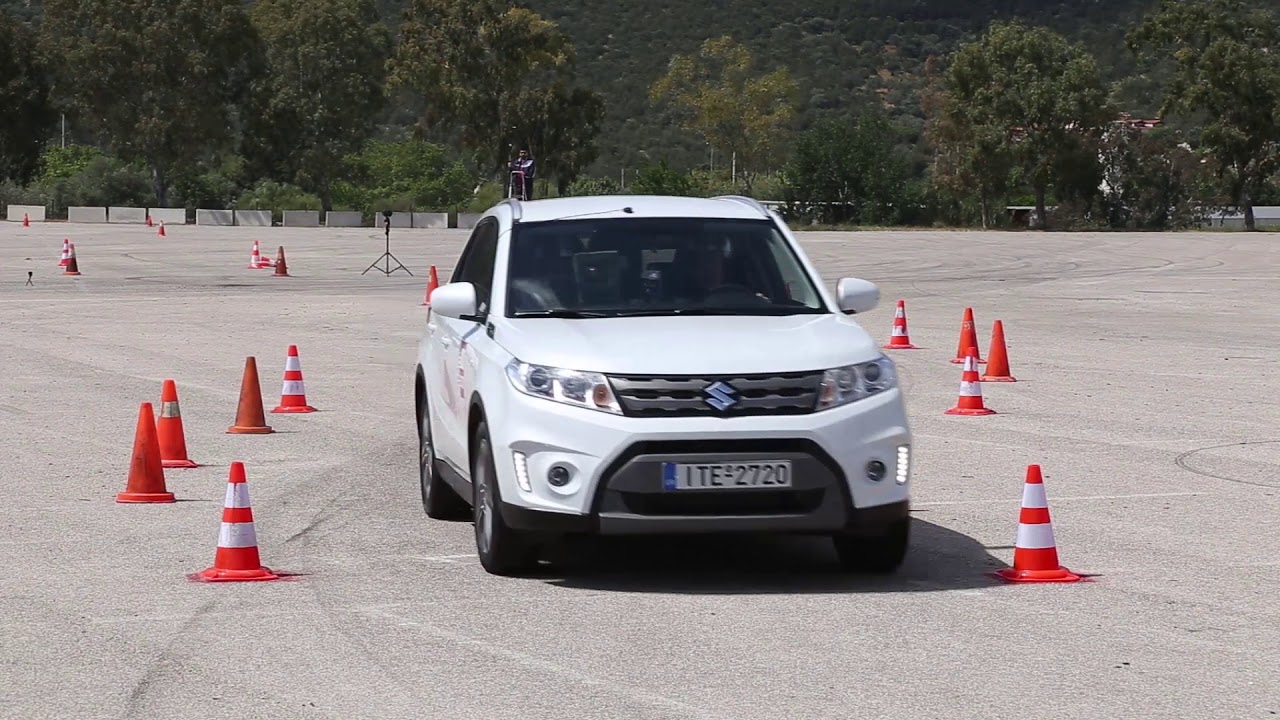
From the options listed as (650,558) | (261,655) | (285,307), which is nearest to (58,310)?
(285,307)

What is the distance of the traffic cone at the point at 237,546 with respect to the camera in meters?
8.39

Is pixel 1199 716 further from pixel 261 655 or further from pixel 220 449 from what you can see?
pixel 220 449

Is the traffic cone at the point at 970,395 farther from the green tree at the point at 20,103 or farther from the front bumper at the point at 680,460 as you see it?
the green tree at the point at 20,103

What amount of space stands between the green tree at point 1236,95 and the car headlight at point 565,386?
224ft

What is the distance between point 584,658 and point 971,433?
7.39 meters

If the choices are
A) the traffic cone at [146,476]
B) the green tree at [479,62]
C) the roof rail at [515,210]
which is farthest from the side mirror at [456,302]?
the green tree at [479,62]

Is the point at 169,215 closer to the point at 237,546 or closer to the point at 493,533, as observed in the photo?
the point at 237,546

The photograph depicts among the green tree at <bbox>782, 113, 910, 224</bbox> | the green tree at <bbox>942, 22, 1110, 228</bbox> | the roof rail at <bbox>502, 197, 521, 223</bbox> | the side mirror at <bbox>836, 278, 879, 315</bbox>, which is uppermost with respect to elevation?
the green tree at <bbox>942, 22, 1110, 228</bbox>

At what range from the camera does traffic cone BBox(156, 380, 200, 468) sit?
12.0 meters

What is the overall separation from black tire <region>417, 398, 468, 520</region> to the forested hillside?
11580 centimetres

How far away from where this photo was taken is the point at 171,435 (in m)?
12.1

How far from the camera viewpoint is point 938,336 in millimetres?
22672

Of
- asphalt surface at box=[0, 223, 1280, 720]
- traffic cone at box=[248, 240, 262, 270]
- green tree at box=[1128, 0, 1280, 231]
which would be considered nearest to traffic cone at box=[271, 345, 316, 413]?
asphalt surface at box=[0, 223, 1280, 720]

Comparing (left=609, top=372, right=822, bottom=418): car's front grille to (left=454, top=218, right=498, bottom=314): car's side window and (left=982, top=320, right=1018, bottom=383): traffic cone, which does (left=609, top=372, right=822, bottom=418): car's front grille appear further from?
(left=982, top=320, right=1018, bottom=383): traffic cone
